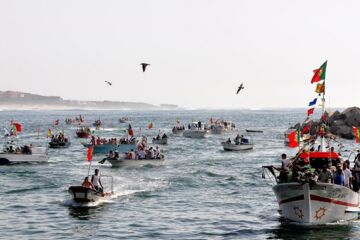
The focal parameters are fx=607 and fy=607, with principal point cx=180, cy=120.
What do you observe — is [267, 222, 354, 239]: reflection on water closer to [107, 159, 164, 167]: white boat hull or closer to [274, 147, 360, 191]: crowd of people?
[274, 147, 360, 191]: crowd of people

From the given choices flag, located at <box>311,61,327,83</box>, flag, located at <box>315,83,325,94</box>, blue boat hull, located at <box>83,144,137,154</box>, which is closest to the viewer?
flag, located at <box>311,61,327,83</box>

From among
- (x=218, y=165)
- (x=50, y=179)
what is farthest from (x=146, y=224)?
(x=218, y=165)

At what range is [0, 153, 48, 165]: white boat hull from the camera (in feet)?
196

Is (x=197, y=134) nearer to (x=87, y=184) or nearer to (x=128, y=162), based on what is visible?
(x=128, y=162)

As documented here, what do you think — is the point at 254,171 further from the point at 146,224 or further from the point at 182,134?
the point at 182,134

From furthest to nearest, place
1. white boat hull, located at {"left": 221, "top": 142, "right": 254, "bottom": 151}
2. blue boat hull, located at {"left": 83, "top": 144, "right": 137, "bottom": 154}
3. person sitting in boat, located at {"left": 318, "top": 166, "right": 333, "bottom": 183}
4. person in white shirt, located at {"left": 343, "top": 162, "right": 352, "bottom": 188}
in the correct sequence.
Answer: white boat hull, located at {"left": 221, "top": 142, "right": 254, "bottom": 151} → blue boat hull, located at {"left": 83, "top": 144, "right": 137, "bottom": 154} → person in white shirt, located at {"left": 343, "top": 162, "right": 352, "bottom": 188} → person sitting in boat, located at {"left": 318, "top": 166, "right": 333, "bottom": 183}

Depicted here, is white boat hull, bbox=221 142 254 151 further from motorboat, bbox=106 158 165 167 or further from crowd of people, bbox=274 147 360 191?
crowd of people, bbox=274 147 360 191

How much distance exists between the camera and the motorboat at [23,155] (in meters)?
59.8

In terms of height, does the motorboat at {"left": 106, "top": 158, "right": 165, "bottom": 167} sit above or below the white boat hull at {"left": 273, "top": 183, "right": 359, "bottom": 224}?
below

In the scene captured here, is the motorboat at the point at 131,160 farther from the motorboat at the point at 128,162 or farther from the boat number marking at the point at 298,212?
the boat number marking at the point at 298,212

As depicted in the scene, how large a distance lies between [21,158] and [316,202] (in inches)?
1531

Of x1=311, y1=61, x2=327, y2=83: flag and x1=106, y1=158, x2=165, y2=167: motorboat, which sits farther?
x1=106, y1=158, x2=165, y2=167: motorboat

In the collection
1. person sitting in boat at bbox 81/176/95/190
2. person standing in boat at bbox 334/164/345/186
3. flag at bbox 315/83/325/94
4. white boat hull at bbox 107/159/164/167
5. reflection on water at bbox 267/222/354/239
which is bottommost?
reflection on water at bbox 267/222/354/239

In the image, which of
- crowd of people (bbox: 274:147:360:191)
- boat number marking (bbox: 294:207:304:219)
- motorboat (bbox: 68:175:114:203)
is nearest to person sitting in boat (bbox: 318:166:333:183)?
crowd of people (bbox: 274:147:360:191)
